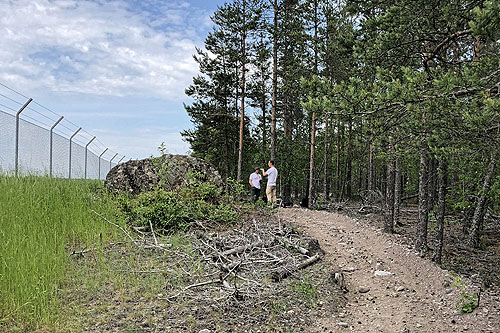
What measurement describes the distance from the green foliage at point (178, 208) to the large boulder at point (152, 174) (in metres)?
0.72

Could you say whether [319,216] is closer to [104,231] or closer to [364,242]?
[364,242]

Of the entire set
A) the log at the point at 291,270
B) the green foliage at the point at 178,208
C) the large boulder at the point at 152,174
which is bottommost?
the log at the point at 291,270

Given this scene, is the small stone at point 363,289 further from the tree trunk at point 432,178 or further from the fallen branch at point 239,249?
the tree trunk at point 432,178

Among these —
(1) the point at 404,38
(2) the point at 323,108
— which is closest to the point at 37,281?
(2) the point at 323,108

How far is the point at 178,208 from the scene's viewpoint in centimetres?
945

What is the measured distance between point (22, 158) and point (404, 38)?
11.7 m

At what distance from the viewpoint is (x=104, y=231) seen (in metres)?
8.01

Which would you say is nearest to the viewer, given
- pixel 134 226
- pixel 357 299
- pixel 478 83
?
pixel 478 83

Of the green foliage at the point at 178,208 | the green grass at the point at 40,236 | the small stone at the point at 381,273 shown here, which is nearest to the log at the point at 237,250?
the green foliage at the point at 178,208

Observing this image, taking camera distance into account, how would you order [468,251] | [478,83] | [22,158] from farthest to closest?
[22,158] < [468,251] < [478,83]

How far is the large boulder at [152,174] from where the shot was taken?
11.8 metres

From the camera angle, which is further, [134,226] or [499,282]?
[134,226]

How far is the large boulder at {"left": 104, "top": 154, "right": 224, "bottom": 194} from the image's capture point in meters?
11.8

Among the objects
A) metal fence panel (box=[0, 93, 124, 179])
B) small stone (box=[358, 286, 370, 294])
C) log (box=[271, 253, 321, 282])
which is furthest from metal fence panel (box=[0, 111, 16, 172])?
small stone (box=[358, 286, 370, 294])
